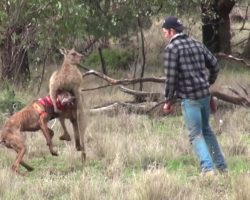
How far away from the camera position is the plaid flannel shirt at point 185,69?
7625 mm

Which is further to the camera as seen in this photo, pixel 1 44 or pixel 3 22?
pixel 1 44

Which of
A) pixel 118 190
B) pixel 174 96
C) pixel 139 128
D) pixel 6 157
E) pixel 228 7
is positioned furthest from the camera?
pixel 228 7

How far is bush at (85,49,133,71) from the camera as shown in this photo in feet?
72.2

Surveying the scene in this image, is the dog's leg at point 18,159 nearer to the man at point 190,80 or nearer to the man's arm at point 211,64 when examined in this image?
the man at point 190,80

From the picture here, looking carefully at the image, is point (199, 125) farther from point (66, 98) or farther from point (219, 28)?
point (219, 28)

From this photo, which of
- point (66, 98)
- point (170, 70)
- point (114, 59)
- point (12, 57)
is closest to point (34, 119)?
point (66, 98)

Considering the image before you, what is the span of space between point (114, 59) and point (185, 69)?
14.9 metres

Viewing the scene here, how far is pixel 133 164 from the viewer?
28.6 feet

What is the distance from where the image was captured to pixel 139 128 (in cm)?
1149

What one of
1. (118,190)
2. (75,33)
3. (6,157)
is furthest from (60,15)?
(118,190)

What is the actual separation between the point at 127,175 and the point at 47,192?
1.27 metres

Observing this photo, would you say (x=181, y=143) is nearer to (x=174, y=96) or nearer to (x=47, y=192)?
(x=174, y=96)

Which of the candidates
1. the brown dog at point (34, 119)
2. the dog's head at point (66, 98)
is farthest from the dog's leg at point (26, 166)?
the dog's head at point (66, 98)

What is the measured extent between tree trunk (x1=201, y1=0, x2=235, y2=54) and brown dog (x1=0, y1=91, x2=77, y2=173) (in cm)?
1244
